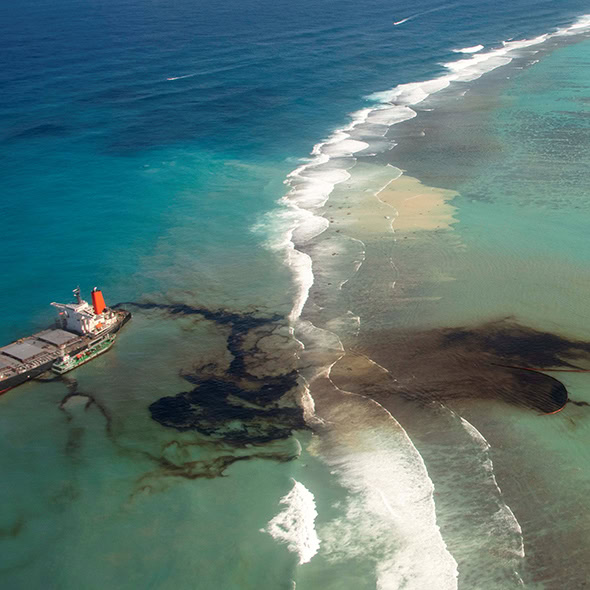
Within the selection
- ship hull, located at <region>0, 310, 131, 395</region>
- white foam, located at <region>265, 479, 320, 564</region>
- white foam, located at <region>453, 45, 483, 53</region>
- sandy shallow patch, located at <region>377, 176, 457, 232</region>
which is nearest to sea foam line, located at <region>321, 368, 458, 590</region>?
white foam, located at <region>265, 479, 320, 564</region>

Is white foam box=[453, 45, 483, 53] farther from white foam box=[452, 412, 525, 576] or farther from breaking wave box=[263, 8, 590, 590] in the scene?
white foam box=[452, 412, 525, 576]

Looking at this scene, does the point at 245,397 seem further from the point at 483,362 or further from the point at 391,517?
the point at 483,362

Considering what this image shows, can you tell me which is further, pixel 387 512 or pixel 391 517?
pixel 387 512

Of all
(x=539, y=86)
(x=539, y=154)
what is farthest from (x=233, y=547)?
(x=539, y=86)

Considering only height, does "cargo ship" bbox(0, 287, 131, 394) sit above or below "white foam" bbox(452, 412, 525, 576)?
above

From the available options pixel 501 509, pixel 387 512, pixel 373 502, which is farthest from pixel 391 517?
pixel 501 509

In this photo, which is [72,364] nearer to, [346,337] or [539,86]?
[346,337]

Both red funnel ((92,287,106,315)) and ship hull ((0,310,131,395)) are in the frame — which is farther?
red funnel ((92,287,106,315))
